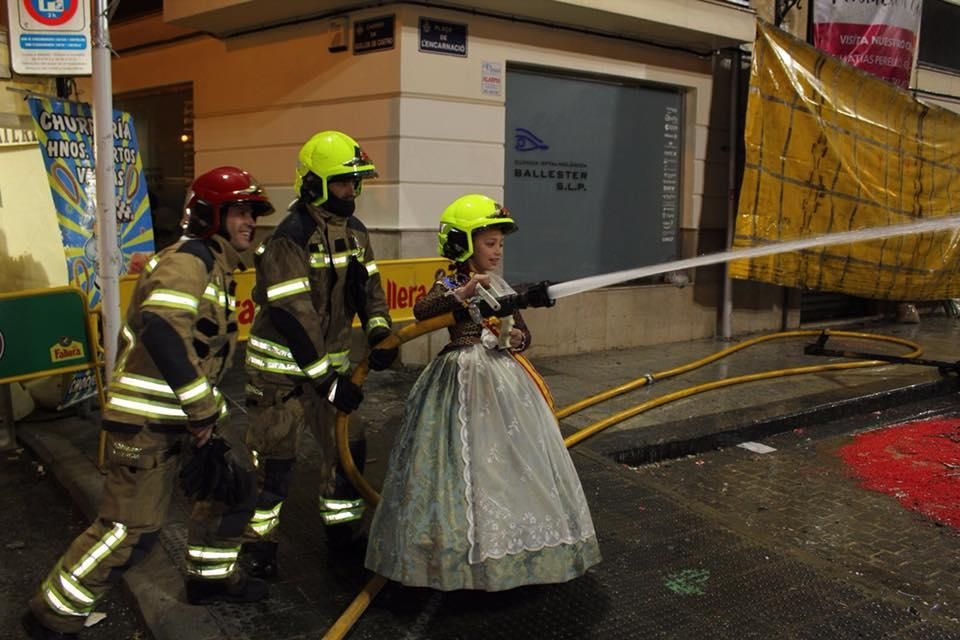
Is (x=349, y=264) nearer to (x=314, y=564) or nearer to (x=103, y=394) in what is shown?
(x=314, y=564)

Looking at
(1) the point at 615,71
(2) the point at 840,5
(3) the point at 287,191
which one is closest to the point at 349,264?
(3) the point at 287,191

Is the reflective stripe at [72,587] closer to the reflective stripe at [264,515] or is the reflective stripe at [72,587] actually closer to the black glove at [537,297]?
the reflective stripe at [264,515]

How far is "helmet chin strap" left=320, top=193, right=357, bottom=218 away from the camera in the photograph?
3.59 meters

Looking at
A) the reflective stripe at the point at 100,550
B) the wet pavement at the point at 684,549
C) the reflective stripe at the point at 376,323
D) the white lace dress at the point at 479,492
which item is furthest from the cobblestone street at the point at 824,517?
the reflective stripe at the point at 100,550

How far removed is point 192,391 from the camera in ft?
9.30

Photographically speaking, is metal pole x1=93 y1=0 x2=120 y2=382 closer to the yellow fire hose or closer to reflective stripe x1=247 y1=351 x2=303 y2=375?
reflective stripe x1=247 y1=351 x2=303 y2=375

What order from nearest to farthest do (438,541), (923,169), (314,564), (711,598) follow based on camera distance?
(438,541), (711,598), (314,564), (923,169)

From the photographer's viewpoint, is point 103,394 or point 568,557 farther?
point 103,394

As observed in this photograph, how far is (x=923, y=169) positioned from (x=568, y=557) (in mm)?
8474

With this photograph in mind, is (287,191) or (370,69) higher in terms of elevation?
(370,69)

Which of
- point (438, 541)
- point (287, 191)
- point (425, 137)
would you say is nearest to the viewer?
point (438, 541)

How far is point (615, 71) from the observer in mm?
8523

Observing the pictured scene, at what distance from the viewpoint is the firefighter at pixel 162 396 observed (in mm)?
2861

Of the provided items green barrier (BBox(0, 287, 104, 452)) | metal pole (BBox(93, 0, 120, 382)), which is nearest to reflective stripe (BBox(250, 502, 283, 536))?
metal pole (BBox(93, 0, 120, 382))
